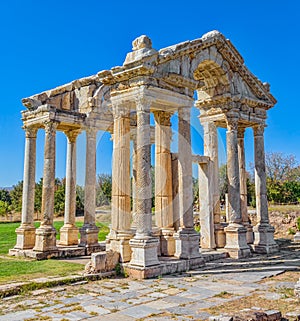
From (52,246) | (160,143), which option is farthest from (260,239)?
(52,246)

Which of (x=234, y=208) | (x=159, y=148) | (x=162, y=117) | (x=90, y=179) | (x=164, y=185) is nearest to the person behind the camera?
(x=164, y=185)

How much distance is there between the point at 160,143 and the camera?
1432 cm

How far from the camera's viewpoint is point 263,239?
53.7 ft

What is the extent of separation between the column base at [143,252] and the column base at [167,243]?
2.13 meters

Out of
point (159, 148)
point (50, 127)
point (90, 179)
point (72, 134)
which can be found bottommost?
point (90, 179)

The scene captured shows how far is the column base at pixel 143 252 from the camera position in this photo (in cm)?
1104

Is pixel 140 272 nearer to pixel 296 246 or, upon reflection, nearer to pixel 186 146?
pixel 186 146

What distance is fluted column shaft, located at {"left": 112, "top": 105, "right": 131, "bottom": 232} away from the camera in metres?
12.6

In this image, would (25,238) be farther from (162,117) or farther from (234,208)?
(234,208)

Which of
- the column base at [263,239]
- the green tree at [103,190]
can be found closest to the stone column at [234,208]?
the column base at [263,239]

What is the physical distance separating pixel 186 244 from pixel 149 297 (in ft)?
13.6

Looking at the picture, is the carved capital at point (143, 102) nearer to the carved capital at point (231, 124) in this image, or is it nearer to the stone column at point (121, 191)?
the stone column at point (121, 191)

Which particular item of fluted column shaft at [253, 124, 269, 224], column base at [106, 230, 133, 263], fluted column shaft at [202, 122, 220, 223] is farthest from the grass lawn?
fluted column shaft at [253, 124, 269, 224]

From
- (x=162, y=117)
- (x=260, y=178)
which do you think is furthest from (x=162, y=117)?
(x=260, y=178)
